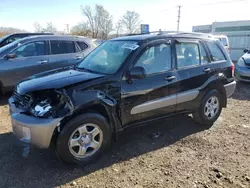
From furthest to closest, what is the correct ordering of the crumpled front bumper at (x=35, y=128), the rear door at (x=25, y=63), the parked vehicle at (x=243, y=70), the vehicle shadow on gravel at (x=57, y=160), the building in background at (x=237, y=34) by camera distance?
the building in background at (x=237, y=34), the parked vehicle at (x=243, y=70), the rear door at (x=25, y=63), the vehicle shadow on gravel at (x=57, y=160), the crumpled front bumper at (x=35, y=128)

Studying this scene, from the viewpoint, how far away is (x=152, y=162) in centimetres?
339

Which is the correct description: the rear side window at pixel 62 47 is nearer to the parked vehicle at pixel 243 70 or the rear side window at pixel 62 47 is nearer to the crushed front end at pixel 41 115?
the crushed front end at pixel 41 115

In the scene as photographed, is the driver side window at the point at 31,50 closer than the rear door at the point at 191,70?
No

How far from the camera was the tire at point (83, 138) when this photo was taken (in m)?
3.02

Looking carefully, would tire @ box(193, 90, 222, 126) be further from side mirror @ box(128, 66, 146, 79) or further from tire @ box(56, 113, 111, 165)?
tire @ box(56, 113, 111, 165)

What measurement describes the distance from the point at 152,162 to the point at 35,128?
5.59 ft

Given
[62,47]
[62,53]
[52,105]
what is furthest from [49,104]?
[62,47]

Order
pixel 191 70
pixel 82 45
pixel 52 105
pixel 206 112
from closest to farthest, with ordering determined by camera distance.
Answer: pixel 52 105, pixel 191 70, pixel 206 112, pixel 82 45

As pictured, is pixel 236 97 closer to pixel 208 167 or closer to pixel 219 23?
pixel 208 167

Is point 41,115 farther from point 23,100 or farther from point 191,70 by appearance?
point 191,70

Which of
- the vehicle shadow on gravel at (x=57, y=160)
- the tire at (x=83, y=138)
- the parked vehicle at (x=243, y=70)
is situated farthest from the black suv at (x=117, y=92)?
the parked vehicle at (x=243, y=70)

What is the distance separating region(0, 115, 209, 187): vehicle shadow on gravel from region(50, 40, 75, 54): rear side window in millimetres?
3326

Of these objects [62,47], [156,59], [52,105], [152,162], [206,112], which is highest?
[62,47]

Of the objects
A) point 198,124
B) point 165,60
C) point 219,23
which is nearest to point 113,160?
point 165,60
